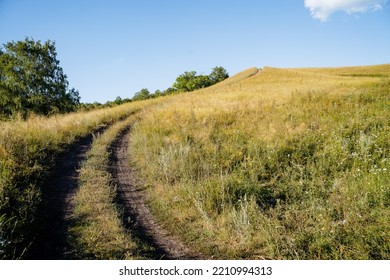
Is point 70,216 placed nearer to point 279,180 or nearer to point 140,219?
point 140,219

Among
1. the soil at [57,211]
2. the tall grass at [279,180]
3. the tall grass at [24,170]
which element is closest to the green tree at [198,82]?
the tall grass at [24,170]

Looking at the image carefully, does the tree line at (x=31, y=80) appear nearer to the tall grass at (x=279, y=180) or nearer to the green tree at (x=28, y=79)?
the green tree at (x=28, y=79)

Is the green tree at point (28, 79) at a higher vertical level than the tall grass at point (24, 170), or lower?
higher

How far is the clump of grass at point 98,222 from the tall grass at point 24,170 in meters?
0.85

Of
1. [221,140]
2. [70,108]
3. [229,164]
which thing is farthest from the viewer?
[70,108]

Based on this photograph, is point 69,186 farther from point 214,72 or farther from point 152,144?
point 214,72

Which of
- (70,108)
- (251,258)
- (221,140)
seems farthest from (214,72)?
(251,258)

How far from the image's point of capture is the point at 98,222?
552cm

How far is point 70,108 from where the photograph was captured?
102 feet

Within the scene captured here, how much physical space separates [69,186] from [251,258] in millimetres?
5268

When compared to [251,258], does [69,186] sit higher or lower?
higher

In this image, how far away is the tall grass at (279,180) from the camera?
472cm

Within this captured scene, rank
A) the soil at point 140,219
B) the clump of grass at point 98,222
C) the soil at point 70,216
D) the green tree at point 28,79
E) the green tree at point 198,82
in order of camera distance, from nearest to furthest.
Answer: the clump of grass at point 98,222, the soil at point 70,216, the soil at point 140,219, the green tree at point 28,79, the green tree at point 198,82

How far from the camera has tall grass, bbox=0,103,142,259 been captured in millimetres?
4852
